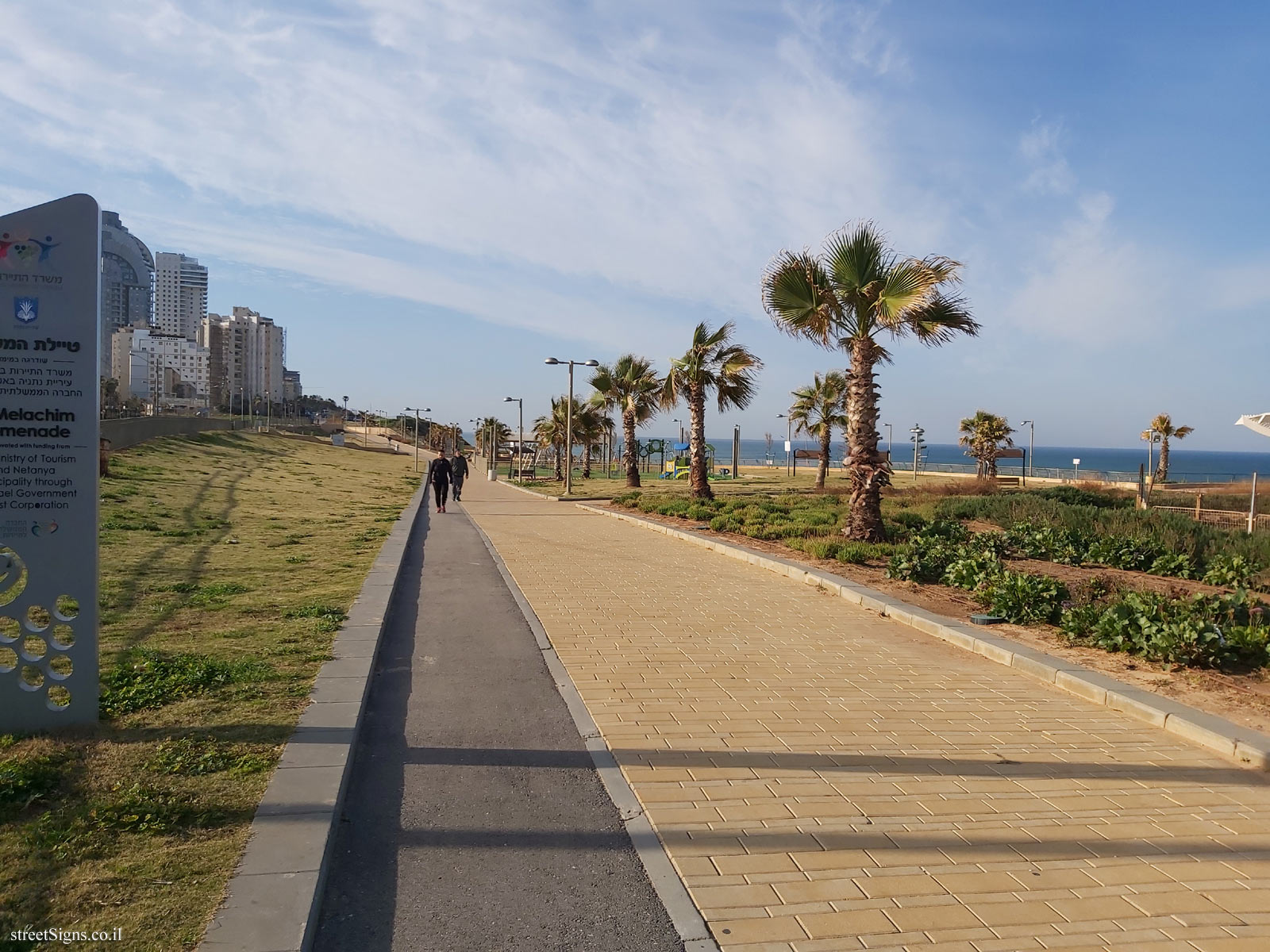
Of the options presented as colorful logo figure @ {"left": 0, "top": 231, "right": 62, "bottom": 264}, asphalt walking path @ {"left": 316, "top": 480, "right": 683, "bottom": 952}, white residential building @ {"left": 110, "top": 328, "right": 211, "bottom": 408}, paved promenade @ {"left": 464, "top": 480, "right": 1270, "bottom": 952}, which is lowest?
asphalt walking path @ {"left": 316, "top": 480, "right": 683, "bottom": 952}

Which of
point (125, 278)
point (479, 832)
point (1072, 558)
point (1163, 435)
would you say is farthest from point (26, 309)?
point (125, 278)

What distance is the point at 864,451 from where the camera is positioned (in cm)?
1444

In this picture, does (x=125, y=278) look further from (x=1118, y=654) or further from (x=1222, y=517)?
(x=1118, y=654)

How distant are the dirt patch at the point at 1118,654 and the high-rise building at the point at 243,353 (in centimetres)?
13281

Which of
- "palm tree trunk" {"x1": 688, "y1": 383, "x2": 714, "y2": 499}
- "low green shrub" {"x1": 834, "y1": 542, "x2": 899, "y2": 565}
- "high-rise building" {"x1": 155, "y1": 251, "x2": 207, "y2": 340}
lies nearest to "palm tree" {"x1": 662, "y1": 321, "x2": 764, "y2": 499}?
"palm tree trunk" {"x1": 688, "y1": 383, "x2": 714, "y2": 499}

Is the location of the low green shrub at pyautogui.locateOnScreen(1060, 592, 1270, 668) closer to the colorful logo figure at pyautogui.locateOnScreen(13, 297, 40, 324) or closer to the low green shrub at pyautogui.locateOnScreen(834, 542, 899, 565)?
the low green shrub at pyautogui.locateOnScreen(834, 542, 899, 565)

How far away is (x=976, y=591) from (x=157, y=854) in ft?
28.4

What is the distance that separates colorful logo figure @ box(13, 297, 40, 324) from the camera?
4.92 meters

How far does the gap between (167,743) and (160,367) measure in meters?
129

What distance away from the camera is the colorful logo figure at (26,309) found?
4922 mm

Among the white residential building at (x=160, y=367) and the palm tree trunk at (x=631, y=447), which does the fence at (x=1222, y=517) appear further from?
the white residential building at (x=160, y=367)

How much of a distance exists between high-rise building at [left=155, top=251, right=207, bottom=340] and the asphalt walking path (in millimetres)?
199858

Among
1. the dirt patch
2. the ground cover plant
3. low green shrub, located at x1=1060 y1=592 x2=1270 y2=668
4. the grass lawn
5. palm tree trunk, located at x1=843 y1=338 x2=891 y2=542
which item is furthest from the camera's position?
palm tree trunk, located at x1=843 y1=338 x2=891 y2=542

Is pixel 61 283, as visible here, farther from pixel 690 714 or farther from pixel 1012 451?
pixel 1012 451
